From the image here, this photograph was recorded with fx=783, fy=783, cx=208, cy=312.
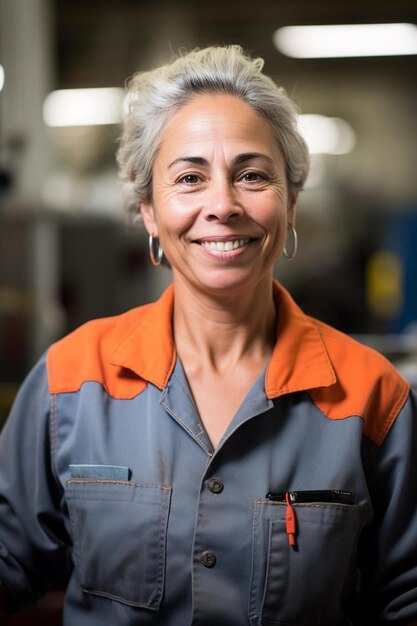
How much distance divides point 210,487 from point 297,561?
0.20 meters

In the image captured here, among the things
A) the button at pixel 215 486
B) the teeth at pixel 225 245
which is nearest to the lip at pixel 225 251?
the teeth at pixel 225 245

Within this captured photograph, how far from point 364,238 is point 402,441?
704cm

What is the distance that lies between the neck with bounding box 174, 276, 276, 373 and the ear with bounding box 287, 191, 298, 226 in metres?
0.13

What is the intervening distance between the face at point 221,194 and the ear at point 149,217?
0.11 metres

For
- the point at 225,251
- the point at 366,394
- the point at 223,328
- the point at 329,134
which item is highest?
the point at 329,134

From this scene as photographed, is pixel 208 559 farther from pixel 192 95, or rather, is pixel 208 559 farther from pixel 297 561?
pixel 192 95

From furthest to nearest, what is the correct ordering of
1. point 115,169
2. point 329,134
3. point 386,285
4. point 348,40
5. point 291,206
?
point 329,134 < point 386,285 < point 348,40 < point 115,169 < point 291,206

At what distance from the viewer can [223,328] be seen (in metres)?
1.51

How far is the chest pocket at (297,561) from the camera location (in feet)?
4.45

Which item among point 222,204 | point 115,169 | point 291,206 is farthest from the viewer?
point 115,169

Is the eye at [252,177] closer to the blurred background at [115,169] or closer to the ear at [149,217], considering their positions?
the ear at [149,217]

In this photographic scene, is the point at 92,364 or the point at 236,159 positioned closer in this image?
the point at 236,159

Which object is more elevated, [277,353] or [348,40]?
[348,40]

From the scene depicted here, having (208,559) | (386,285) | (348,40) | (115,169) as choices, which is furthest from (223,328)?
(386,285)
